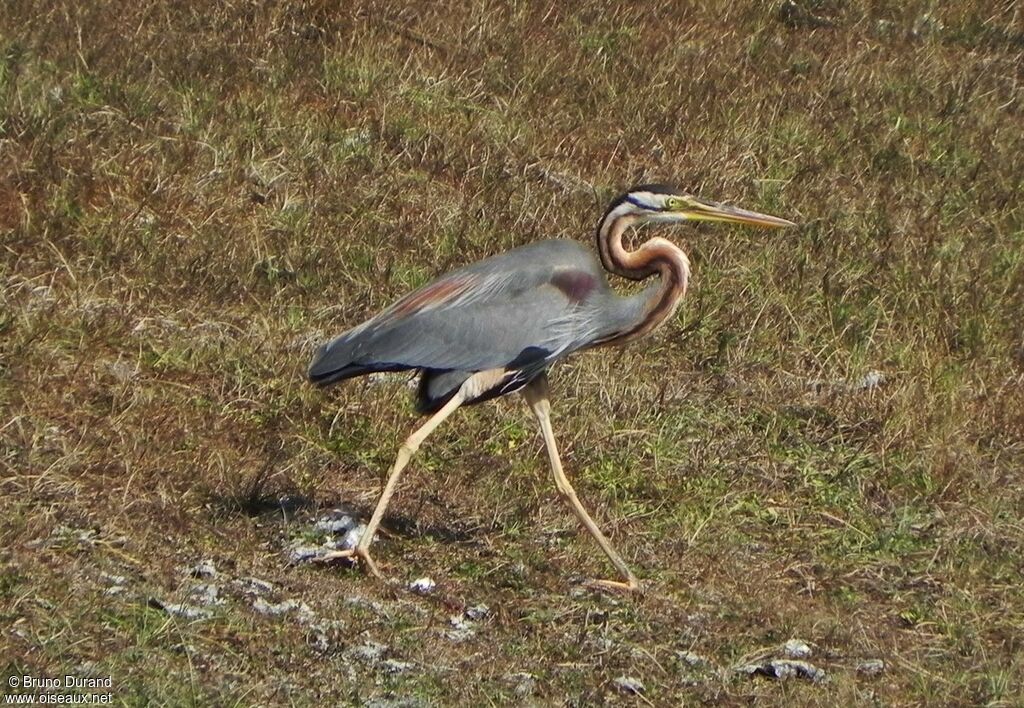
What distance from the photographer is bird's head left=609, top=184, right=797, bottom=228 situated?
653cm

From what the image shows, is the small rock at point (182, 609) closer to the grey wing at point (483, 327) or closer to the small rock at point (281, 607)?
the small rock at point (281, 607)

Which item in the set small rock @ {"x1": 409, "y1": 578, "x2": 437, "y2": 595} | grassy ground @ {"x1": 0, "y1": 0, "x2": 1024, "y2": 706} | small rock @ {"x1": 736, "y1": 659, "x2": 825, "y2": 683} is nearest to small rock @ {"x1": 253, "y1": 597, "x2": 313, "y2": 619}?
grassy ground @ {"x1": 0, "y1": 0, "x2": 1024, "y2": 706}

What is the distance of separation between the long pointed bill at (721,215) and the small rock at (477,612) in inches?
72.5

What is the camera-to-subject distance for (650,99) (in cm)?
969

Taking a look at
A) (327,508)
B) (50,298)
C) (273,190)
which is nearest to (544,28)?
(273,190)

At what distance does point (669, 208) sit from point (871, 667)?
197cm

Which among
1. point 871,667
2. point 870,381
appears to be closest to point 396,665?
point 871,667

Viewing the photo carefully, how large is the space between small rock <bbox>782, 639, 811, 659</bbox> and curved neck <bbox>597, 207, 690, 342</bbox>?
56.8 inches

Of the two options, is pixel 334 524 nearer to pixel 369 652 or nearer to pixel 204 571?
pixel 204 571

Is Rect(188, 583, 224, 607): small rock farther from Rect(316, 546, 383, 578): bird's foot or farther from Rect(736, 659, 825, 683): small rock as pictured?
Rect(736, 659, 825, 683): small rock

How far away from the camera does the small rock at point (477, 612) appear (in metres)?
5.61

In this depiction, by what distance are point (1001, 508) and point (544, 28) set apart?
482cm

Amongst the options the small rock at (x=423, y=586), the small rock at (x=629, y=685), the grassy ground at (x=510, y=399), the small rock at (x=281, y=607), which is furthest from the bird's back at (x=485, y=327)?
the small rock at (x=629, y=685)

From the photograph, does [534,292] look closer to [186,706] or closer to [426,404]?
[426,404]
